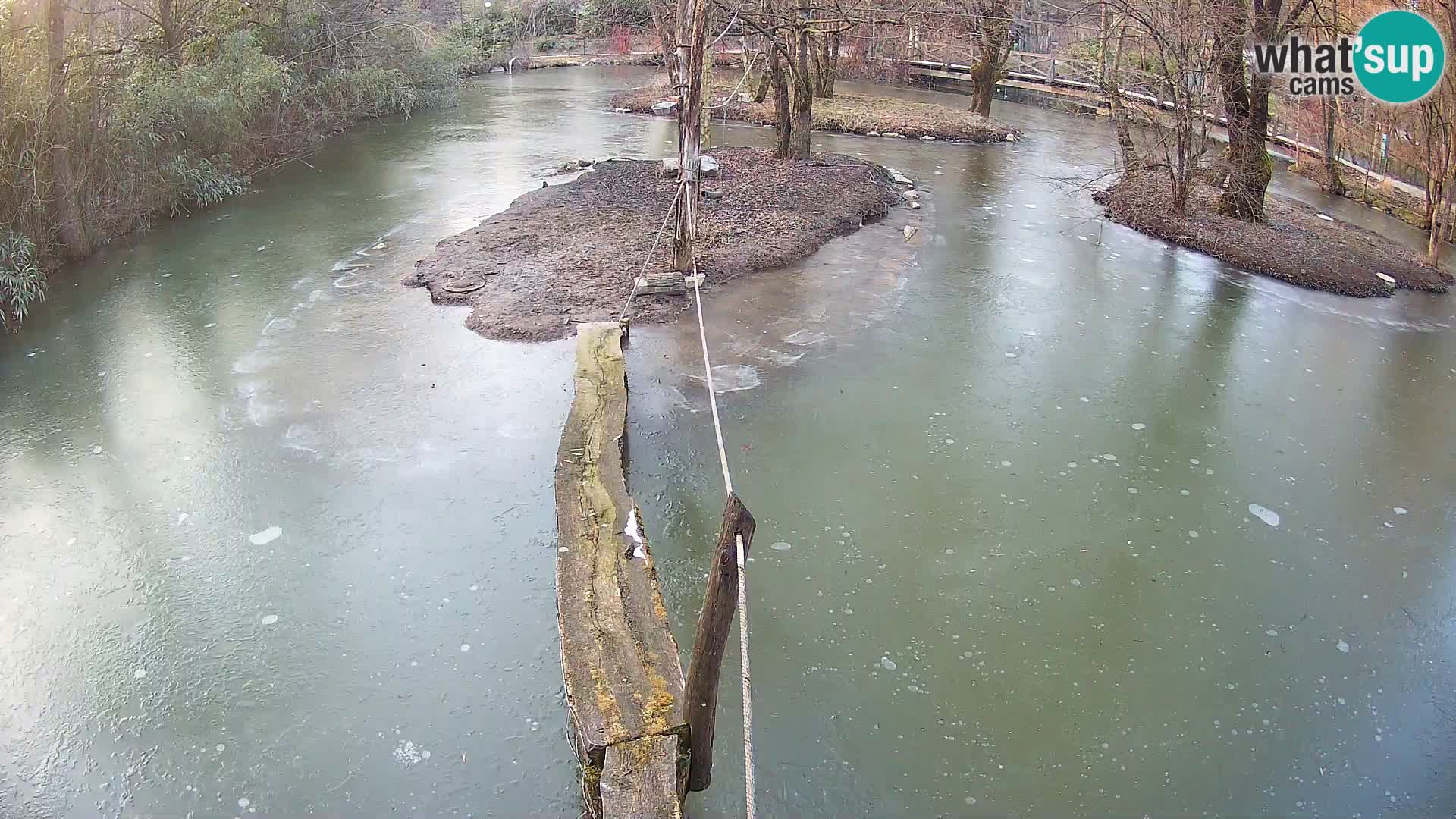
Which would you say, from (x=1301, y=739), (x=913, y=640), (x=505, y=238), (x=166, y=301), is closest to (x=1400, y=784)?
(x=1301, y=739)

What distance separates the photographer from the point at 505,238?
9.56 m

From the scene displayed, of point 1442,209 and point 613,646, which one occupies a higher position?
point 1442,209

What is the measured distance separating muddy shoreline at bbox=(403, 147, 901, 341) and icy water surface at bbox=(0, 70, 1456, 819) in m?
0.43

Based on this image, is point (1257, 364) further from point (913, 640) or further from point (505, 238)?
point (505, 238)

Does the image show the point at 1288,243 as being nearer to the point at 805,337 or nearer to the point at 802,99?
the point at 805,337

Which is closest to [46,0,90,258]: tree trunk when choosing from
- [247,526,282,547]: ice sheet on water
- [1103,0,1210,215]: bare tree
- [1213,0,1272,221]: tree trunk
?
[247,526,282,547]: ice sheet on water

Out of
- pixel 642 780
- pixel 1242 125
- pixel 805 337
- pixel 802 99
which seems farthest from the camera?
→ pixel 802 99

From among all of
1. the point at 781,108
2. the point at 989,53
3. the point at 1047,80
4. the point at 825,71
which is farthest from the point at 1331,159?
the point at 1047,80

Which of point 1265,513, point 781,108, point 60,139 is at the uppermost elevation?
point 781,108

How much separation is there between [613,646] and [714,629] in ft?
2.05

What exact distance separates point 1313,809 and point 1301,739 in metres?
0.37

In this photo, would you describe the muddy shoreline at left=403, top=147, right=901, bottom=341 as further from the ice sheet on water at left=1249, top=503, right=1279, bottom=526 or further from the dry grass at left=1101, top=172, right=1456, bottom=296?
the ice sheet on water at left=1249, top=503, right=1279, bottom=526

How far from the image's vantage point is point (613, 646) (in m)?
3.50

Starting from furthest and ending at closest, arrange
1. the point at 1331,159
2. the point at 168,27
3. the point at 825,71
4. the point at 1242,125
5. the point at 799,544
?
the point at 825,71 → the point at 1331,159 → the point at 168,27 → the point at 1242,125 → the point at 799,544
